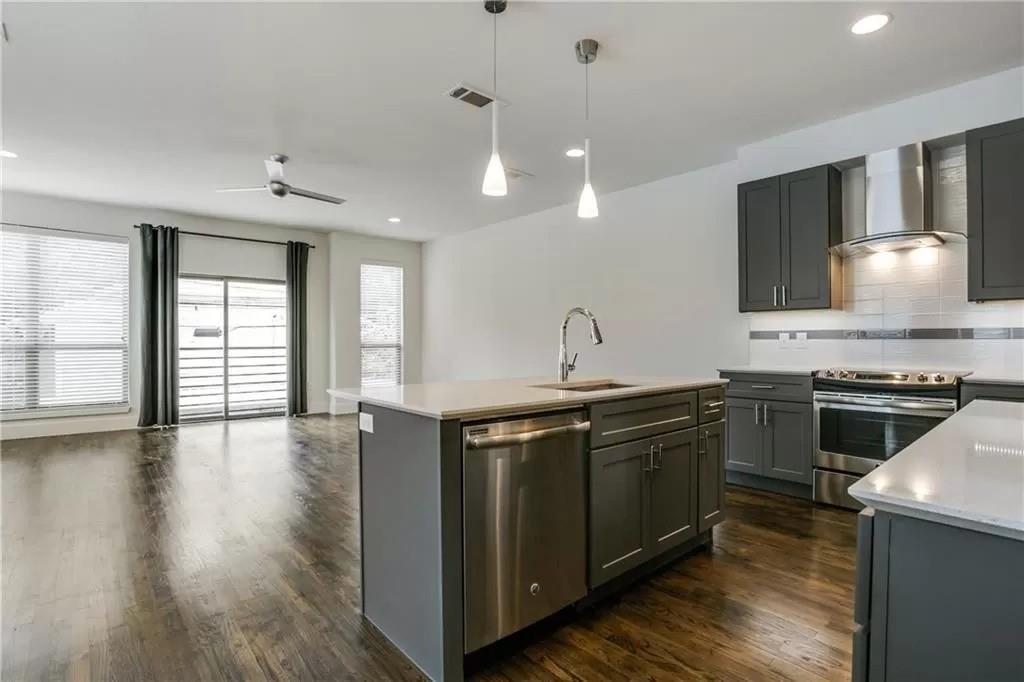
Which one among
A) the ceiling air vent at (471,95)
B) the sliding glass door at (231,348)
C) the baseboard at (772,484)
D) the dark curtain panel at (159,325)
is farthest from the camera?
the sliding glass door at (231,348)

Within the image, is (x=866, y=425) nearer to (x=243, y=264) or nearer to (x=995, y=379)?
(x=995, y=379)

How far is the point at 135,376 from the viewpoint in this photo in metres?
6.60

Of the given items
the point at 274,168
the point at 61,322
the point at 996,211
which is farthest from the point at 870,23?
the point at 61,322

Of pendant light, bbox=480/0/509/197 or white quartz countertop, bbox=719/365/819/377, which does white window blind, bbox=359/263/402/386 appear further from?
pendant light, bbox=480/0/509/197

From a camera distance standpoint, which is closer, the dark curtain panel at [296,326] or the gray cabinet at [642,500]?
the gray cabinet at [642,500]

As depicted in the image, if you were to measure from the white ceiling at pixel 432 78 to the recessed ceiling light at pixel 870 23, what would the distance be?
2.1 inches

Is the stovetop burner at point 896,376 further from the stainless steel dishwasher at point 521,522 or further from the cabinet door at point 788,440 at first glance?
the stainless steel dishwasher at point 521,522

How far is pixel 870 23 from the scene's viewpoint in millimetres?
2674

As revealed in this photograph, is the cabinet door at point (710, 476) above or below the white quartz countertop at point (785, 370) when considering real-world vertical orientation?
below

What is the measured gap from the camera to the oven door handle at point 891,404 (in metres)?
3.03

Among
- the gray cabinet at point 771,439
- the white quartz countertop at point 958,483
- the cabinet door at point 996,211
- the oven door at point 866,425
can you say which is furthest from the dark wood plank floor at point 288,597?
the cabinet door at point 996,211

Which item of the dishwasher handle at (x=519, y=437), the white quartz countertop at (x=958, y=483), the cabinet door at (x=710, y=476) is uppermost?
the white quartz countertop at (x=958, y=483)

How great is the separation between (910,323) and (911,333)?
0.24 feet

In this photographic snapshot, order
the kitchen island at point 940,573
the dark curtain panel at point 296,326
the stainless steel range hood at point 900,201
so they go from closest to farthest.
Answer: the kitchen island at point 940,573, the stainless steel range hood at point 900,201, the dark curtain panel at point 296,326
